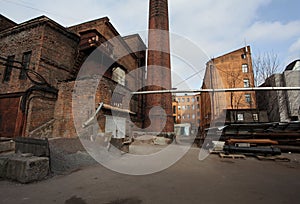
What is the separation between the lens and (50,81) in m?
8.84

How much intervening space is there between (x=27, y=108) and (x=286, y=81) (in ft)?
67.3

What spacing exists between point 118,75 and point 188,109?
1439 inches

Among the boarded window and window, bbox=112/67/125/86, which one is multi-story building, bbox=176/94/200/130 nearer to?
window, bbox=112/67/125/86

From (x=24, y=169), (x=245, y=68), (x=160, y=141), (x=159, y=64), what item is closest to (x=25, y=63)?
(x=24, y=169)

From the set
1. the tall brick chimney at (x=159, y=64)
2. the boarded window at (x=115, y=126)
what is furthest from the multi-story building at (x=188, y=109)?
the boarded window at (x=115, y=126)

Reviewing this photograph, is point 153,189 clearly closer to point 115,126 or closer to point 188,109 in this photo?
point 115,126

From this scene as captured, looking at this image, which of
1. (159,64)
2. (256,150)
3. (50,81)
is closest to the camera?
(256,150)

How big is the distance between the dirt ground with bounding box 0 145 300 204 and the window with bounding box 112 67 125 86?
29.5 ft

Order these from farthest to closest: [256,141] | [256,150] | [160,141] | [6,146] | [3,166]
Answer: [160,141], [256,141], [256,150], [6,146], [3,166]

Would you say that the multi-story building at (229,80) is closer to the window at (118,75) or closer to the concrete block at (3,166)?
the window at (118,75)

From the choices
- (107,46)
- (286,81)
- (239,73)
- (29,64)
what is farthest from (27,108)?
(239,73)

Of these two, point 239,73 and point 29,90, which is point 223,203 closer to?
point 29,90

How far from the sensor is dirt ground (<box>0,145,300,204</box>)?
2.35 m

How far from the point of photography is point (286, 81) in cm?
1500
